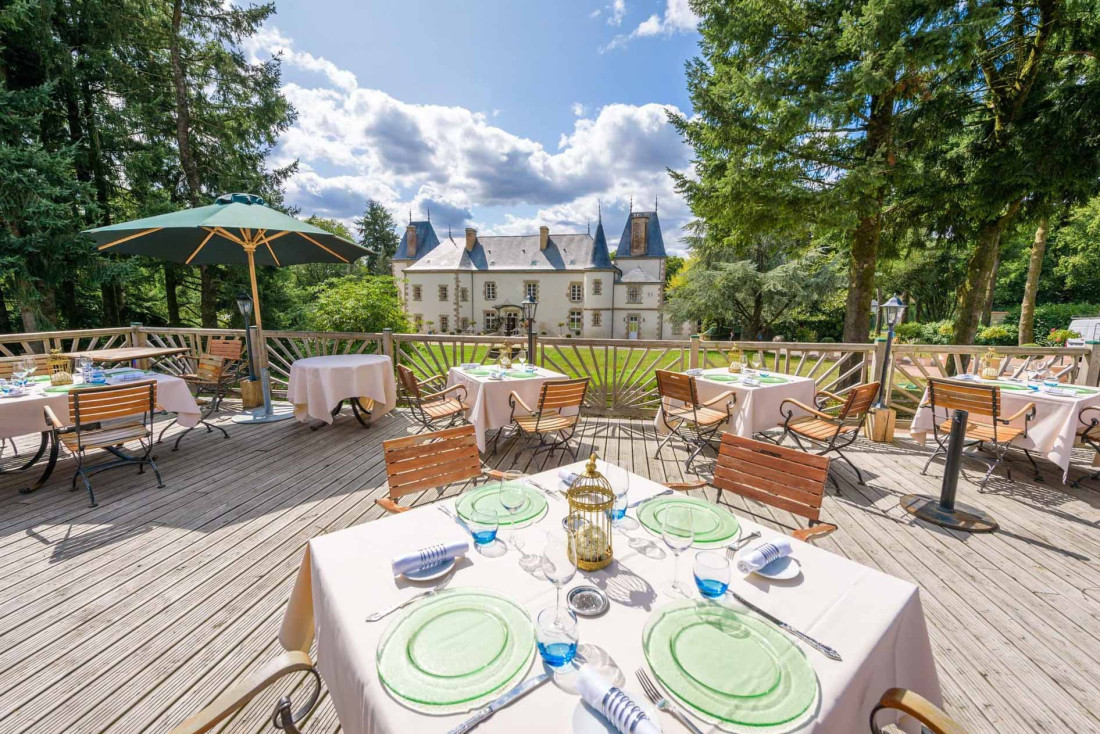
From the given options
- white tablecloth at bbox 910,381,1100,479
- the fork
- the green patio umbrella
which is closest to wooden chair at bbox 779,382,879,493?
white tablecloth at bbox 910,381,1100,479

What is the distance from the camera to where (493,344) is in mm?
5121

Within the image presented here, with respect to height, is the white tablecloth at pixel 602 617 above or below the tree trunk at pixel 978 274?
below

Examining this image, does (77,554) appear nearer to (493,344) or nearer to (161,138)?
(493,344)

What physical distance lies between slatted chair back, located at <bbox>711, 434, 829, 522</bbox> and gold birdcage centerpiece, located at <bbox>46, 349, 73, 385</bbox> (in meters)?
5.43

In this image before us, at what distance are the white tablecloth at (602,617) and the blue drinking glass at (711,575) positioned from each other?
3.7 inches

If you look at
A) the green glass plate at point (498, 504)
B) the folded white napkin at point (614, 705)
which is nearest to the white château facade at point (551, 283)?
the green glass plate at point (498, 504)

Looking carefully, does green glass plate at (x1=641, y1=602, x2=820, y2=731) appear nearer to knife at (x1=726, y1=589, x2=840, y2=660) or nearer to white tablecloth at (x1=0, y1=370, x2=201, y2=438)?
knife at (x1=726, y1=589, x2=840, y2=660)

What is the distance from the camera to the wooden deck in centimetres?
162

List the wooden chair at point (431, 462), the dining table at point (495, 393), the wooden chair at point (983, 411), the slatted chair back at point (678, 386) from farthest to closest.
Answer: the dining table at point (495, 393), the slatted chair back at point (678, 386), the wooden chair at point (983, 411), the wooden chair at point (431, 462)

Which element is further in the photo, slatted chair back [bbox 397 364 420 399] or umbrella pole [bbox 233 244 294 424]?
umbrella pole [bbox 233 244 294 424]

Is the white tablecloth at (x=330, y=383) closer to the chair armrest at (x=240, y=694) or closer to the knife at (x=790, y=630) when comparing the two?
the chair armrest at (x=240, y=694)

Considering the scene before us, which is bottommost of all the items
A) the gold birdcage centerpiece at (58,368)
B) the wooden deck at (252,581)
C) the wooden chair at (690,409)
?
the wooden deck at (252,581)

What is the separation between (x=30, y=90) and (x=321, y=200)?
3196 centimetres

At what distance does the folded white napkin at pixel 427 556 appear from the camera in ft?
3.90
